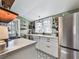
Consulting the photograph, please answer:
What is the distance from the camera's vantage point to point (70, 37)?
239 cm

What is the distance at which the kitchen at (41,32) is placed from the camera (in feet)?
4.35

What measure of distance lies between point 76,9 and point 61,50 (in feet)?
6.53

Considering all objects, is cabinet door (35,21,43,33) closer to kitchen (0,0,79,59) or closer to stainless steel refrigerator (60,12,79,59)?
kitchen (0,0,79,59)

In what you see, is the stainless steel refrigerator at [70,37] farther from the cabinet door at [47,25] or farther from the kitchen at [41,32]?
the cabinet door at [47,25]

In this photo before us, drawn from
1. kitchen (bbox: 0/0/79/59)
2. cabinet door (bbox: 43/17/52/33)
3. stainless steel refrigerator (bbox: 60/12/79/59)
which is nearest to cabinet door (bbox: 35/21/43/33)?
kitchen (bbox: 0/0/79/59)

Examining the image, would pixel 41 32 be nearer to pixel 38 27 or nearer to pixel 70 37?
pixel 38 27

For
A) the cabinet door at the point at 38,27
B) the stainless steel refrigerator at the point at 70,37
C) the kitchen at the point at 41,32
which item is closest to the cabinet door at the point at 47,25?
the kitchen at the point at 41,32

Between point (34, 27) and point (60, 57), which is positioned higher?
point (34, 27)

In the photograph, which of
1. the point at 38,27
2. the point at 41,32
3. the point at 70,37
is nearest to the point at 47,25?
the point at 41,32

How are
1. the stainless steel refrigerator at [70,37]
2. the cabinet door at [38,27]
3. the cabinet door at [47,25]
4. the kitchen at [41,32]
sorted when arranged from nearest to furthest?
the kitchen at [41,32], the stainless steel refrigerator at [70,37], the cabinet door at [47,25], the cabinet door at [38,27]

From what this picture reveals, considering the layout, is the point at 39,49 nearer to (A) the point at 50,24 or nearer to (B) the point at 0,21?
(A) the point at 50,24

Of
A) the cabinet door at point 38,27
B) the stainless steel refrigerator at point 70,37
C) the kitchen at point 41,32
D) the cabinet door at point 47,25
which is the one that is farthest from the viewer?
the cabinet door at point 38,27

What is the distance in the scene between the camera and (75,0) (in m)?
3.46

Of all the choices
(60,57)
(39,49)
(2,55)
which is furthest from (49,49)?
(2,55)
